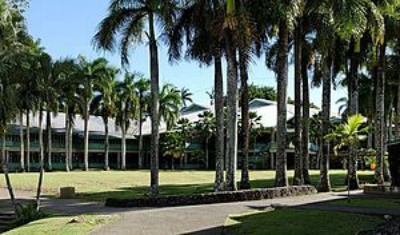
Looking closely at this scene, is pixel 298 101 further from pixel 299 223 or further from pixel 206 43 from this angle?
pixel 299 223

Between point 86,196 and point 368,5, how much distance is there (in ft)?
61.0

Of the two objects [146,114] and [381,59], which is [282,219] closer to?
[381,59]

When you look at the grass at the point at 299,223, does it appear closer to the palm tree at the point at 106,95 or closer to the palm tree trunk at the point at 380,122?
the palm tree trunk at the point at 380,122

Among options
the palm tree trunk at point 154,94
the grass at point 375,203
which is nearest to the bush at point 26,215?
the palm tree trunk at point 154,94

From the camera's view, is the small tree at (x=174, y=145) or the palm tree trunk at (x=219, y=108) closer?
the palm tree trunk at (x=219, y=108)

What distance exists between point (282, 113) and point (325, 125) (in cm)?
429

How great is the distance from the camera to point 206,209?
2070 cm

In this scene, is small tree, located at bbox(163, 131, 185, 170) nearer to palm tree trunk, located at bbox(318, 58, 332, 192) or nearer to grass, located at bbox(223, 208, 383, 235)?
palm tree trunk, located at bbox(318, 58, 332, 192)

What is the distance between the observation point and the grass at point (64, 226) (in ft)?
52.5

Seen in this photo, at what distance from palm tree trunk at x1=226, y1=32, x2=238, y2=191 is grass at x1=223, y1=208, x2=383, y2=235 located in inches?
262

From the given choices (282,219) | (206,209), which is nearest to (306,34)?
(206,209)

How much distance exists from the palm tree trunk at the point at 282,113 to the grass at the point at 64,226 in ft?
36.4

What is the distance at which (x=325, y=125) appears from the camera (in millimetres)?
30781

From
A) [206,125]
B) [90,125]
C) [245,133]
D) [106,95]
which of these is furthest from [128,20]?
[90,125]
